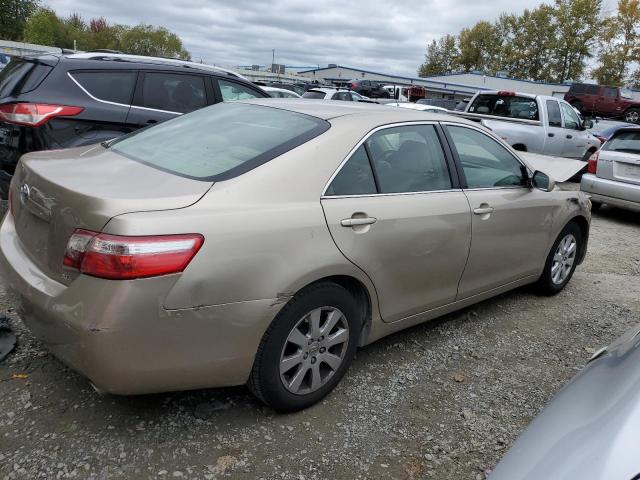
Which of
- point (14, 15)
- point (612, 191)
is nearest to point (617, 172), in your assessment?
point (612, 191)

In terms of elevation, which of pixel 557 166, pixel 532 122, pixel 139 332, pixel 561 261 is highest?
pixel 532 122

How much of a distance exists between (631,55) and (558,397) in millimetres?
57114

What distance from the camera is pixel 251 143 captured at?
9.46ft

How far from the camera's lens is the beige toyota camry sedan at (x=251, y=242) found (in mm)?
2188

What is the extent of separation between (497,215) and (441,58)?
259ft

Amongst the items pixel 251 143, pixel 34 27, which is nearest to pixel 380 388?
pixel 251 143

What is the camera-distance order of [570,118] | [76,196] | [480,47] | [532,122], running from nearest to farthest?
1. [76,196]
2. [532,122]
3. [570,118]
4. [480,47]

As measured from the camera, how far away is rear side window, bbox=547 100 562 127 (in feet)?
35.4

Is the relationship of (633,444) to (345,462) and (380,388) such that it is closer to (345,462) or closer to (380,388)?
(345,462)

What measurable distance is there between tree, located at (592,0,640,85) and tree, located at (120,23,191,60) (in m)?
53.4

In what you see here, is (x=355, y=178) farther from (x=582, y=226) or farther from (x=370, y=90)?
(x=370, y=90)

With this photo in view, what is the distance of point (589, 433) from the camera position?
4.91ft

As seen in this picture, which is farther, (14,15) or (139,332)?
(14,15)

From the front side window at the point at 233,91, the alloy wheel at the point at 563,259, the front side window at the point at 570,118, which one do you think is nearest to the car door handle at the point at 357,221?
the alloy wheel at the point at 563,259
